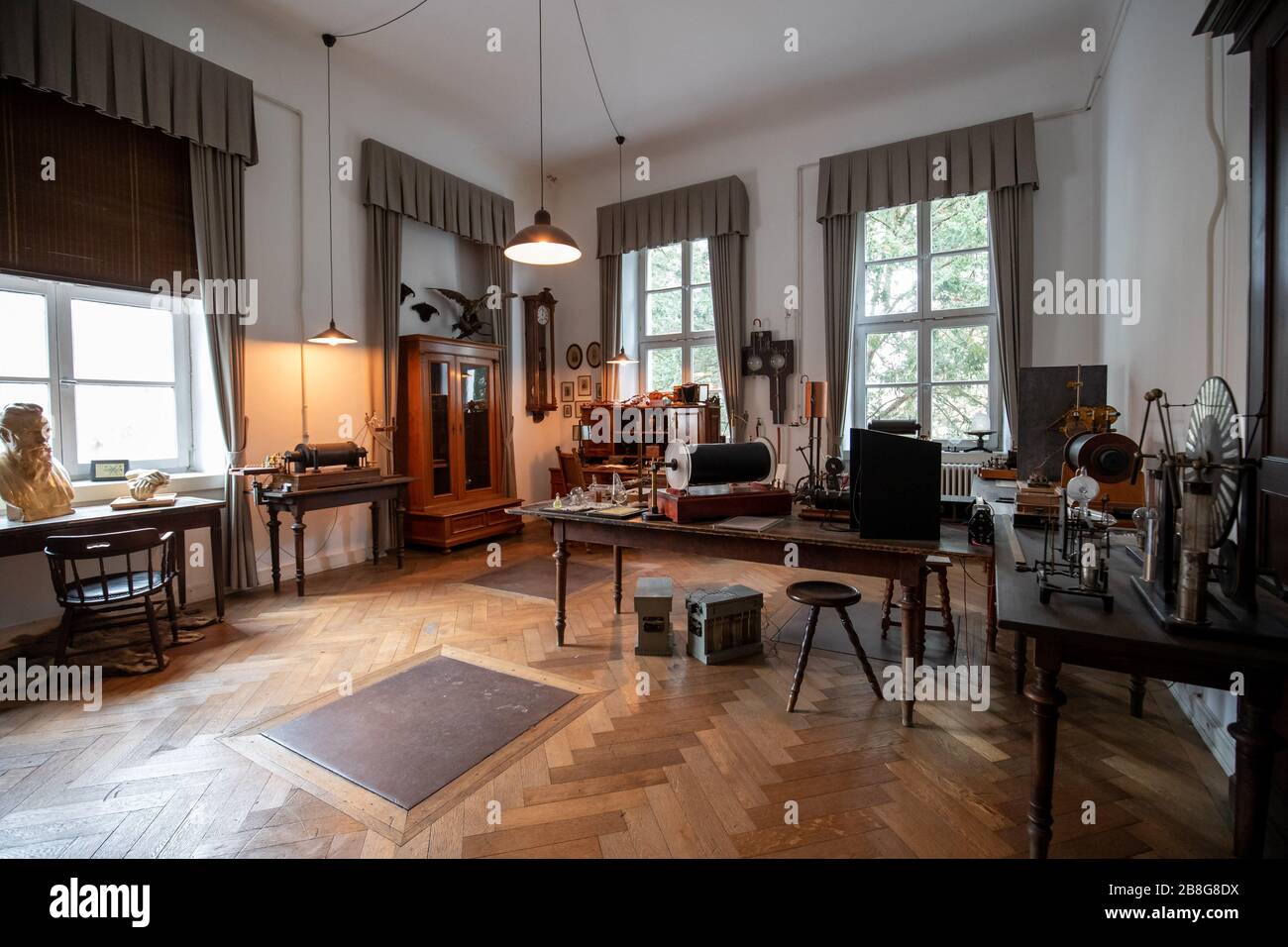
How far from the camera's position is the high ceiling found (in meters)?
4.89

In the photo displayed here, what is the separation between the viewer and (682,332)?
758 cm

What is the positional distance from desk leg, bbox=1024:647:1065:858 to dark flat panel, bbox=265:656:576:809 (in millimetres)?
→ 1922

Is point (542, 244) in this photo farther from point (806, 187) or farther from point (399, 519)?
point (806, 187)

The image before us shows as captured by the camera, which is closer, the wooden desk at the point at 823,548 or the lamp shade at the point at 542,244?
the wooden desk at the point at 823,548

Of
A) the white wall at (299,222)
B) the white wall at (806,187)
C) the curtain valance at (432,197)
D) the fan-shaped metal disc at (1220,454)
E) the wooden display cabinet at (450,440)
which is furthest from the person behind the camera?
the wooden display cabinet at (450,440)

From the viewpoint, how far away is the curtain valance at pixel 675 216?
271 inches

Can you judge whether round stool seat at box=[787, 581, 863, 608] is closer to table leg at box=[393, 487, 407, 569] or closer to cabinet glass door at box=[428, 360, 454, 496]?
table leg at box=[393, 487, 407, 569]

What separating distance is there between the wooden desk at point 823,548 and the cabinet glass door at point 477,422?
3.67 meters

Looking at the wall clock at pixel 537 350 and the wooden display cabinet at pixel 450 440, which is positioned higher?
the wall clock at pixel 537 350

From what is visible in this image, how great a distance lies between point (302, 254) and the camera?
534cm

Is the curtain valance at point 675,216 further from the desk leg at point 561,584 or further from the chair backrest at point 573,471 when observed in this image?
the desk leg at point 561,584

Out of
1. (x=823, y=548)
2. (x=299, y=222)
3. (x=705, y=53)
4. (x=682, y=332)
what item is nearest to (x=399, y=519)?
(x=299, y=222)

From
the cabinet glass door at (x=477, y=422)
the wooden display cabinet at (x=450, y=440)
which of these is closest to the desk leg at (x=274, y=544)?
the wooden display cabinet at (x=450, y=440)

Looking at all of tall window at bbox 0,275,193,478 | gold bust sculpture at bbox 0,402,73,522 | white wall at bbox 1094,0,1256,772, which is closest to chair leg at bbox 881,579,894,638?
white wall at bbox 1094,0,1256,772
